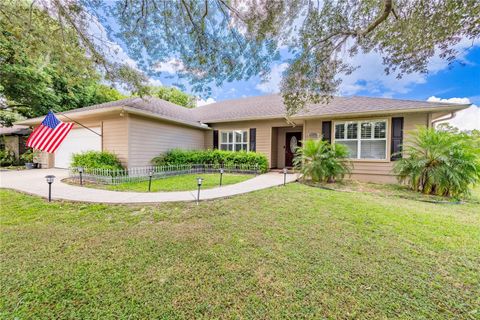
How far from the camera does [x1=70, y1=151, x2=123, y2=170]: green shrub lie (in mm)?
7625

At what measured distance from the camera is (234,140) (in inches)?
473

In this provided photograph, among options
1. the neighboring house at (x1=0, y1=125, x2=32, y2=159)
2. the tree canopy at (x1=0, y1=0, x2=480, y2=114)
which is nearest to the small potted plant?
the neighboring house at (x1=0, y1=125, x2=32, y2=159)

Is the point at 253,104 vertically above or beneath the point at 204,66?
above

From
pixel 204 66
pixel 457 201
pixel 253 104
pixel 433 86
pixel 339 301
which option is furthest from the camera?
pixel 253 104

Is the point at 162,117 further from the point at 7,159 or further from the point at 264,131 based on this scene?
the point at 7,159

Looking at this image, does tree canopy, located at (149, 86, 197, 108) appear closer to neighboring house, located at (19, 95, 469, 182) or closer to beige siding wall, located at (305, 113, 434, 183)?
neighboring house, located at (19, 95, 469, 182)

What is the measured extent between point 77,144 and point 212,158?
6.95 metres

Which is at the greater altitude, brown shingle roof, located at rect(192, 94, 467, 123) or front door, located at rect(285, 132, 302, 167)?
brown shingle roof, located at rect(192, 94, 467, 123)

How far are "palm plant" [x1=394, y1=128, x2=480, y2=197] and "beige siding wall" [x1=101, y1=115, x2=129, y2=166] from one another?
10457mm

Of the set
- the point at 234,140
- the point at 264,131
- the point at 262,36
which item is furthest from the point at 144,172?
the point at 262,36

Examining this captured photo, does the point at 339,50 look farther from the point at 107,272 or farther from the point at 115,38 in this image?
the point at 107,272

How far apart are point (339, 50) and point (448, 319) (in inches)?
193

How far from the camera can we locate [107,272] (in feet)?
7.45

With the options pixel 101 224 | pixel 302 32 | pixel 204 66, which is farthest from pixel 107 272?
pixel 302 32
